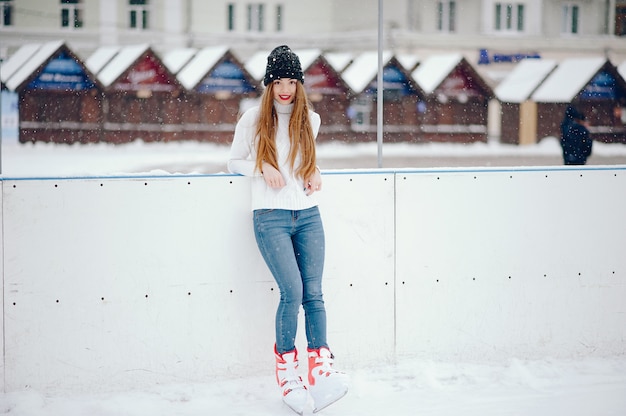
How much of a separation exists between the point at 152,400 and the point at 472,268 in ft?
4.72

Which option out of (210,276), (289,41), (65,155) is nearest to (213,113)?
(65,155)

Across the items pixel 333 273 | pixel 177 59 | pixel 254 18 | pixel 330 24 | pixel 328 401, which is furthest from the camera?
pixel 254 18

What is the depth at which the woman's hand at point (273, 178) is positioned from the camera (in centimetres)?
318

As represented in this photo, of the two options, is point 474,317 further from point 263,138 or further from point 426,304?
point 263,138

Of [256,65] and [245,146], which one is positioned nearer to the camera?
[245,146]

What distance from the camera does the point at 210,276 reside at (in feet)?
11.5

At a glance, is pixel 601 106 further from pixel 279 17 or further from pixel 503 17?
pixel 503 17

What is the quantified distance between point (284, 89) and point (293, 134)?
6.6 inches

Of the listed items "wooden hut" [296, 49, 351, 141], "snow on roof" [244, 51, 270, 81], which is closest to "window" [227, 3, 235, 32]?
"snow on roof" [244, 51, 270, 81]

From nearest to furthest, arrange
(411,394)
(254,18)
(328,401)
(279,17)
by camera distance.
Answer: (328,401) → (411,394) → (254,18) → (279,17)

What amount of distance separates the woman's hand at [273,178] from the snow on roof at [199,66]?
1094cm

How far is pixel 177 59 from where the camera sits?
1839cm

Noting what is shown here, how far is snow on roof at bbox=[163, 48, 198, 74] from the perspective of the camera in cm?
1723

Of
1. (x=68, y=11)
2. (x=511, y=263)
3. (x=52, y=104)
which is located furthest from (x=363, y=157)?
(x=68, y=11)
